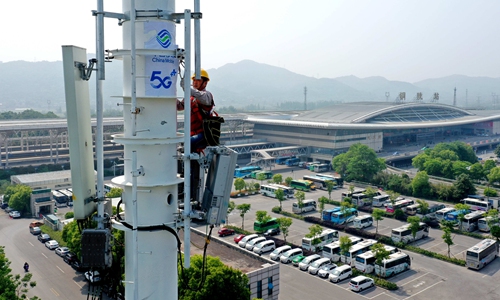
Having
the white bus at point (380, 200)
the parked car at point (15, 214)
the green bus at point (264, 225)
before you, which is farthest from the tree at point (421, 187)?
the parked car at point (15, 214)

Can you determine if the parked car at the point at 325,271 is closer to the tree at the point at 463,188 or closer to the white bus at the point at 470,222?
the white bus at the point at 470,222

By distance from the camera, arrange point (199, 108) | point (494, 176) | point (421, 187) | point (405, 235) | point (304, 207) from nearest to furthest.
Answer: point (199, 108), point (405, 235), point (304, 207), point (421, 187), point (494, 176)

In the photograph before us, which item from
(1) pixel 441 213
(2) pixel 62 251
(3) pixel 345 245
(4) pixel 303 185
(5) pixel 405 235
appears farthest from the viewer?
(4) pixel 303 185

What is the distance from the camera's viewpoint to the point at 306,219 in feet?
77.5

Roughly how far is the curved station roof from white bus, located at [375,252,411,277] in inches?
952

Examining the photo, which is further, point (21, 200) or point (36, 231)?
point (21, 200)

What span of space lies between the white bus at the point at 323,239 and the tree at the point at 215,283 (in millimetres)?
7982

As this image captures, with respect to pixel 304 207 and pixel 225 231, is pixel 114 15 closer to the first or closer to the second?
pixel 225 231

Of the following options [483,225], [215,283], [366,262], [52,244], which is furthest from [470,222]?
[52,244]

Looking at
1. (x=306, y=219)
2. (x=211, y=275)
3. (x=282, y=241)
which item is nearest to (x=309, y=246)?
(x=282, y=241)

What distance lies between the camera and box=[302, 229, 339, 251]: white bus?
19.2m

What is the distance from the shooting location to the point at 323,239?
19938mm

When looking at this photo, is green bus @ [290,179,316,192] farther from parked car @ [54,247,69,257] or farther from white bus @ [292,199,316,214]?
parked car @ [54,247,69,257]

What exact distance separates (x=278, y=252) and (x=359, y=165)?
15256 millimetres
